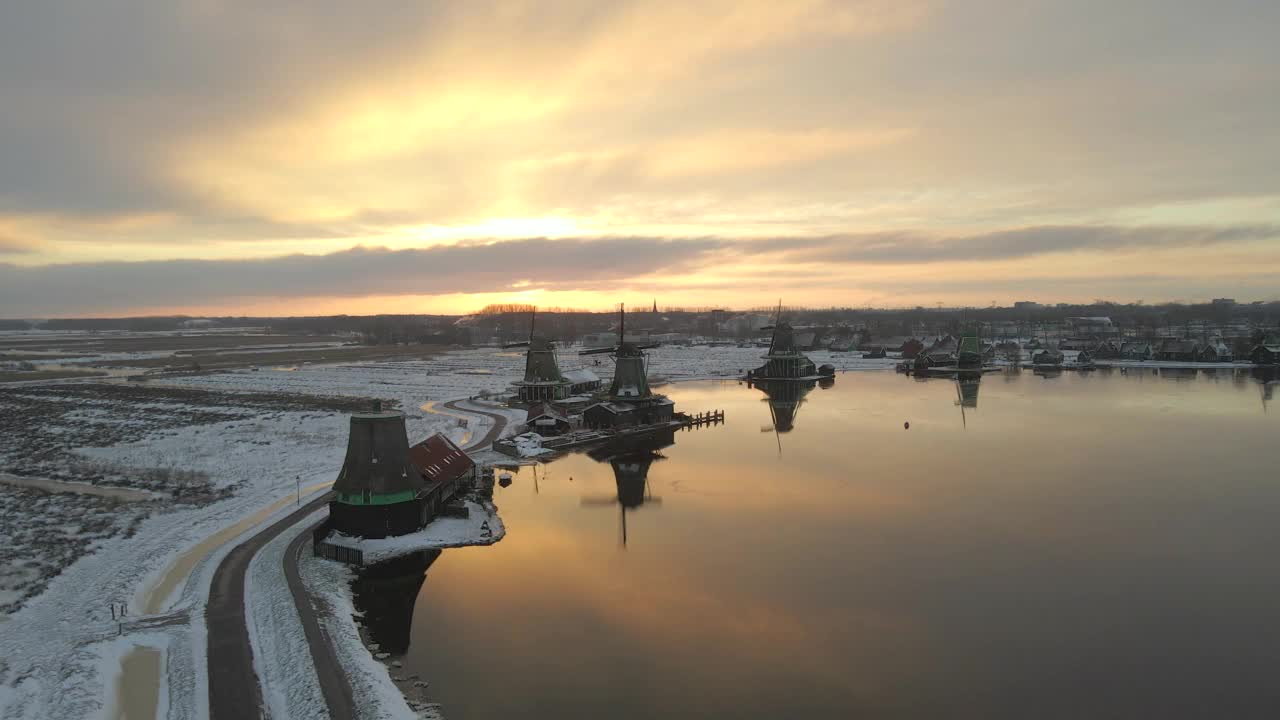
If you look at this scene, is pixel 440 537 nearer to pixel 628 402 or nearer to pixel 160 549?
pixel 160 549

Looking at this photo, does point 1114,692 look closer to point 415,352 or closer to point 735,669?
point 735,669

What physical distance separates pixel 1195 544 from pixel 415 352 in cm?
9717

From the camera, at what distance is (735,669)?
1356 centimetres

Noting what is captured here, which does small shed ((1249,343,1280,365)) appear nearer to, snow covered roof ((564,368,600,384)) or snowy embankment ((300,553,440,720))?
snow covered roof ((564,368,600,384))

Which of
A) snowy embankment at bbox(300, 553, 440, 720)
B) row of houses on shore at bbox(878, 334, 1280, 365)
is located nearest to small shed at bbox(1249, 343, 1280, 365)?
row of houses on shore at bbox(878, 334, 1280, 365)

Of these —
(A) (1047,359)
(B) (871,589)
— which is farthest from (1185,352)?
(B) (871,589)

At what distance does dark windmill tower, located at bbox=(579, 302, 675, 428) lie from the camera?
38.6 metres

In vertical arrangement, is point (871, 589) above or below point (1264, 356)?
below

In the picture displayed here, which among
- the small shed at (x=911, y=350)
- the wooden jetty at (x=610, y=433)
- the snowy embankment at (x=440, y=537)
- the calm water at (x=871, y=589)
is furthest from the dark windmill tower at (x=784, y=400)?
the small shed at (x=911, y=350)

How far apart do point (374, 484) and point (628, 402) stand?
21.2 metres

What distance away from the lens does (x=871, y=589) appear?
55.8 ft

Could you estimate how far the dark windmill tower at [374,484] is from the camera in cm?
1994

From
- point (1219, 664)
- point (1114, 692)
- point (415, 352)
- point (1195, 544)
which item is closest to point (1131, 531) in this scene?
point (1195, 544)

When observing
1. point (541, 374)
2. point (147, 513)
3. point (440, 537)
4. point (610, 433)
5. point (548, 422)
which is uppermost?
point (541, 374)
